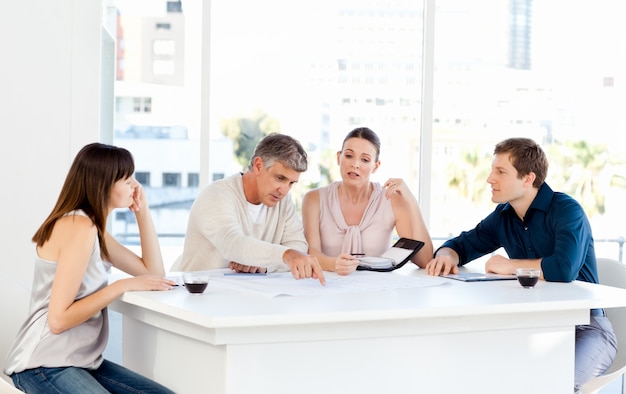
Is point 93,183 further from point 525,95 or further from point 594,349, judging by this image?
point 525,95

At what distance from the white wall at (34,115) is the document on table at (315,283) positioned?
2.27 meters

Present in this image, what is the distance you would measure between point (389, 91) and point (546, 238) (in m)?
2.55

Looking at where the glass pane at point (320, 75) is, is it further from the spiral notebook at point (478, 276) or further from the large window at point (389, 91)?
the spiral notebook at point (478, 276)

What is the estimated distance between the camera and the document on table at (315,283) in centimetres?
258

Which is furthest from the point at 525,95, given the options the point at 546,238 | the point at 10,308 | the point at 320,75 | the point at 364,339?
the point at 10,308

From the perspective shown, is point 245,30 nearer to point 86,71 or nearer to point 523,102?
point 86,71

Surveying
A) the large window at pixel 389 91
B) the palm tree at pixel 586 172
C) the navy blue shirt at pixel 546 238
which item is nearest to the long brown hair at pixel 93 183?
the navy blue shirt at pixel 546 238

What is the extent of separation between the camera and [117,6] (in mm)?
5223

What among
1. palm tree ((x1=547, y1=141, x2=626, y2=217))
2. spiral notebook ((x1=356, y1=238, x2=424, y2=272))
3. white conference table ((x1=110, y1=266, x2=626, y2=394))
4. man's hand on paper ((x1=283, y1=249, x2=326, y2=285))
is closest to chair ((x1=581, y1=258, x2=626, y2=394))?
white conference table ((x1=110, y1=266, x2=626, y2=394))

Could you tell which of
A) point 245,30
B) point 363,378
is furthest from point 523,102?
point 363,378

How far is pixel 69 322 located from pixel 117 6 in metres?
3.26

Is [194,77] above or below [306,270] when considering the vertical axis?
above

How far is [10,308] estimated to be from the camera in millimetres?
2814

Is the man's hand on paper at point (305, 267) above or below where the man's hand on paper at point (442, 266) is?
above
